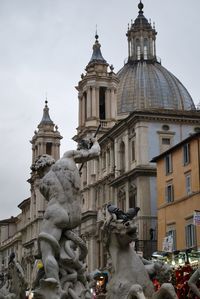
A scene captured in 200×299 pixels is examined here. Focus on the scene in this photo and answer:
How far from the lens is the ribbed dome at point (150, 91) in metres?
74.6

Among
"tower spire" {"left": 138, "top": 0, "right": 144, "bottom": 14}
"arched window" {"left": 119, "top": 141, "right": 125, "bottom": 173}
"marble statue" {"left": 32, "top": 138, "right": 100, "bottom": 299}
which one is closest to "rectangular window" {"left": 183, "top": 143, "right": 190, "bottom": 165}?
"arched window" {"left": 119, "top": 141, "right": 125, "bottom": 173}

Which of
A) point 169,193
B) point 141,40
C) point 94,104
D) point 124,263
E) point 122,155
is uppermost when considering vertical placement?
point 141,40

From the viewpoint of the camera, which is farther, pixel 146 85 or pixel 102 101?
pixel 146 85

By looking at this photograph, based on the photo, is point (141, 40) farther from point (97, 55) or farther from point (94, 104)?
point (94, 104)

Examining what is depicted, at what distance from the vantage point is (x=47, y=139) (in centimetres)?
9462

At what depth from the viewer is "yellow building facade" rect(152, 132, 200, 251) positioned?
42.8 metres

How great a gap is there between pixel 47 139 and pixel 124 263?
86.9 metres

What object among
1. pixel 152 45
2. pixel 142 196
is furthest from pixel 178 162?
pixel 152 45

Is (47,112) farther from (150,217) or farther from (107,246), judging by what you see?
(107,246)

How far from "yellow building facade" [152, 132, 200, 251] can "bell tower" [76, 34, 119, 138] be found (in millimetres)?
19048

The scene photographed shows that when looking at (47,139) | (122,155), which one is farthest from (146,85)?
(47,139)

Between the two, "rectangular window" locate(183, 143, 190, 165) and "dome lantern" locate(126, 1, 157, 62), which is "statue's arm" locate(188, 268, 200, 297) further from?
"dome lantern" locate(126, 1, 157, 62)

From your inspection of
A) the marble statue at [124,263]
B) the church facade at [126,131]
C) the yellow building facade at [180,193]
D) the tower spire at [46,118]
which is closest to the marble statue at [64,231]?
the marble statue at [124,263]

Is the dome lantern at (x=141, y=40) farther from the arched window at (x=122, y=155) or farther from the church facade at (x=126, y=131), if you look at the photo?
the arched window at (x=122, y=155)
